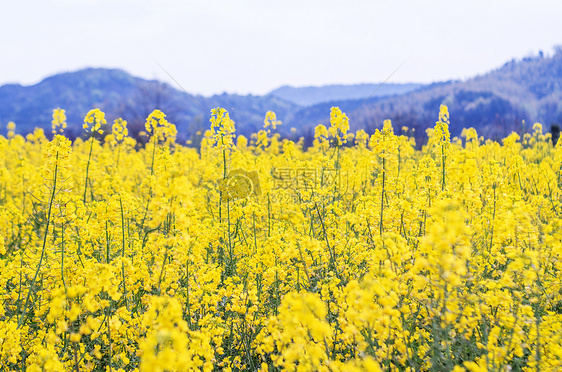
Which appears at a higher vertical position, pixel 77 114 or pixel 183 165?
pixel 77 114

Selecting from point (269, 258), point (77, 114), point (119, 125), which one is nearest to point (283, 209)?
point (269, 258)

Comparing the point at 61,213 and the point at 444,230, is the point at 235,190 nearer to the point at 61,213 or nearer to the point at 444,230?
the point at 61,213

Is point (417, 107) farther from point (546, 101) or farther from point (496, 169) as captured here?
point (496, 169)

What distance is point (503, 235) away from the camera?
3049 millimetres

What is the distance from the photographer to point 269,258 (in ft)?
12.0

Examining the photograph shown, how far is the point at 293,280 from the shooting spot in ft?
12.9

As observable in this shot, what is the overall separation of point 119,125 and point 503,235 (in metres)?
8.75

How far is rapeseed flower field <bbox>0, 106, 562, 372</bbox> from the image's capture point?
2.13 meters

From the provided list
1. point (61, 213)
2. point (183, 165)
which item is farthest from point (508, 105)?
point (61, 213)

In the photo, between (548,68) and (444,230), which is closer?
(444,230)

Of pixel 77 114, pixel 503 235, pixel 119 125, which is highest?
pixel 77 114

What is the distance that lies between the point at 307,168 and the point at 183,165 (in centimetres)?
544

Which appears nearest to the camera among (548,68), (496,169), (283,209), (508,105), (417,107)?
(496,169)

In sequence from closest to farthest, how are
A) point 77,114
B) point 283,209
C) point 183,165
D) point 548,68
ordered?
point 283,209 → point 183,165 → point 548,68 → point 77,114
